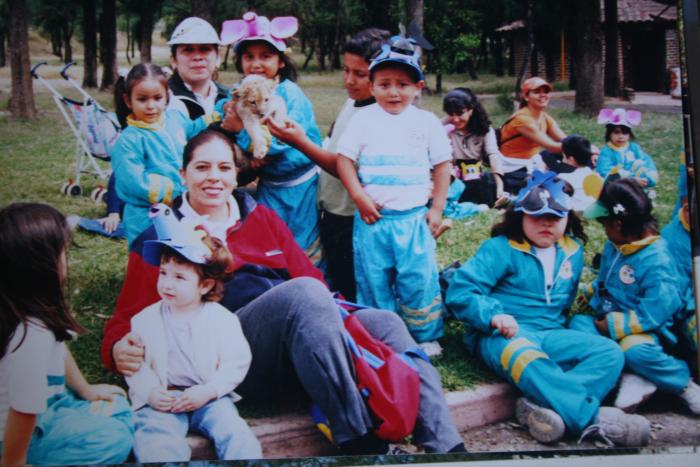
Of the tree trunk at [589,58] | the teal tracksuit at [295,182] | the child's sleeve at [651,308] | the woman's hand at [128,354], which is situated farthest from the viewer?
the tree trunk at [589,58]

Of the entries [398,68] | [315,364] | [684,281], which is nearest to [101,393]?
[315,364]

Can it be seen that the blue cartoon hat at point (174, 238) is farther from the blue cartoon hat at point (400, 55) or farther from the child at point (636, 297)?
the child at point (636, 297)

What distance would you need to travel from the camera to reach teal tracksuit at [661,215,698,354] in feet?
11.7

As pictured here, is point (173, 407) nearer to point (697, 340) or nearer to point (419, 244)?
point (419, 244)

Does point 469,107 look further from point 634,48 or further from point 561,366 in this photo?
point 561,366

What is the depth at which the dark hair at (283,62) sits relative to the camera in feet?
10.9

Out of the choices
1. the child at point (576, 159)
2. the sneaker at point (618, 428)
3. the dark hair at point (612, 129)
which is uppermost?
the dark hair at point (612, 129)

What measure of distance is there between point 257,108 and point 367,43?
601mm

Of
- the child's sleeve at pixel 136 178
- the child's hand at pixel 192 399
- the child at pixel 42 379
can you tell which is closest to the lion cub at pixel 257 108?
the child's sleeve at pixel 136 178

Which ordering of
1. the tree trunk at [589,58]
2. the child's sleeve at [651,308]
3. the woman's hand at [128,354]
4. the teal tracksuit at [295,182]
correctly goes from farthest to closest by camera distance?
1. the tree trunk at [589,58]
2. the child's sleeve at [651,308]
3. the teal tracksuit at [295,182]
4. the woman's hand at [128,354]

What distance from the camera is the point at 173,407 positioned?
2.98 m

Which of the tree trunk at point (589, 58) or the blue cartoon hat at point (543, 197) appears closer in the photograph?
the blue cartoon hat at point (543, 197)

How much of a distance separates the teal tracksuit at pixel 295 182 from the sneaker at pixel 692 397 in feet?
5.80

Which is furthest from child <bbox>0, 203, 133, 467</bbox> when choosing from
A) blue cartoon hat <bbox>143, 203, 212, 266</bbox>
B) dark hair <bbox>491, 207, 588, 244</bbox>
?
dark hair <bbox>491, 207, 588, 244</bbox>
